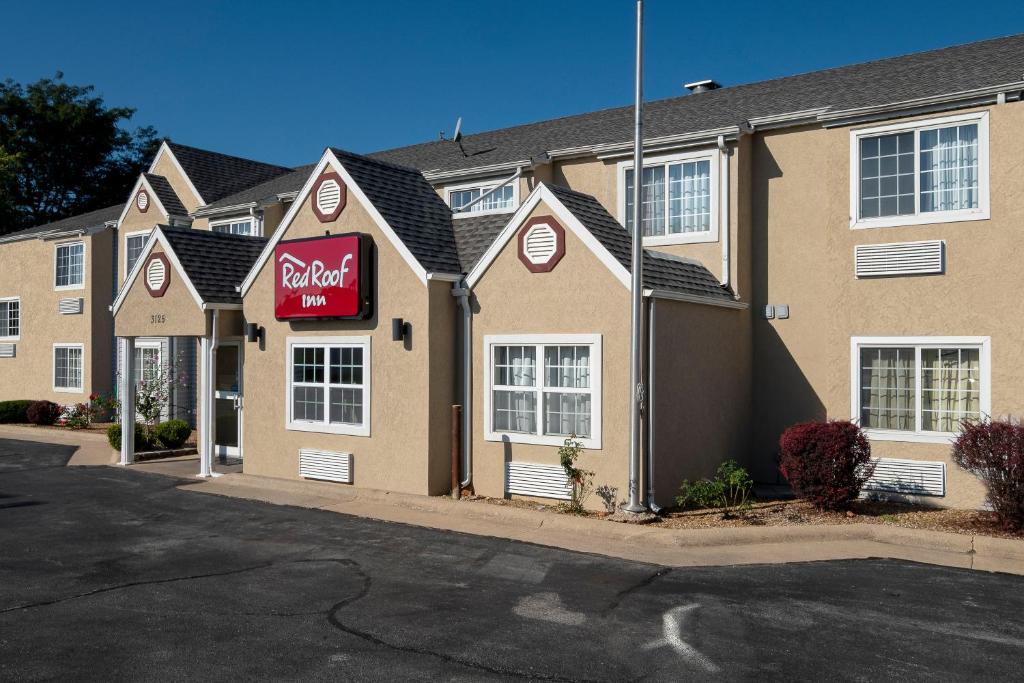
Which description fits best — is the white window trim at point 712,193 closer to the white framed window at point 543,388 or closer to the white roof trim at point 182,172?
the white framed window at point 543,388

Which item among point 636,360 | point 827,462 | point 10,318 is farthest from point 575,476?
point 10,318

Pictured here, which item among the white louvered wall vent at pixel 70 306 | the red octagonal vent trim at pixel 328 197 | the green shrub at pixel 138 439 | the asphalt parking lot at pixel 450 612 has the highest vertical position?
the red octagonal vent trim at pixel 328 197

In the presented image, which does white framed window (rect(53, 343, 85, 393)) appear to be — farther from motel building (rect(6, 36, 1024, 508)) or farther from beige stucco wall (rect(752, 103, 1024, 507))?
beige stucco wall (rect(752, 103, 1024, 507))

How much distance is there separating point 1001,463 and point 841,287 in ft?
13.3

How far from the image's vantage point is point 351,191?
14.7 metres

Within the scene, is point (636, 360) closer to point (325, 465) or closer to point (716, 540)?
point (716, 540)

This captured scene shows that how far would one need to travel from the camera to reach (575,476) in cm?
1211

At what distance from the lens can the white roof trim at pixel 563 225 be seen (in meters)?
12.3

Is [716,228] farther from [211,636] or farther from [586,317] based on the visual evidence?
[211,636]

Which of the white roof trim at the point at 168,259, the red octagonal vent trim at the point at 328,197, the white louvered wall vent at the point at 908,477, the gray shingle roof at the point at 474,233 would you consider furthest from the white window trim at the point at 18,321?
the white louvered wall vent at the point at 908,477

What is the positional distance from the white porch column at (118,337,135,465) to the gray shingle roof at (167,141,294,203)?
28.0 feet

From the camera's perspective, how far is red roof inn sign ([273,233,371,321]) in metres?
14.2

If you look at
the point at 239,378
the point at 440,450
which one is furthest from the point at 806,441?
the point at 239,378

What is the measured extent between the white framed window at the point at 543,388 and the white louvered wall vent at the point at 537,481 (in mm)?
404
